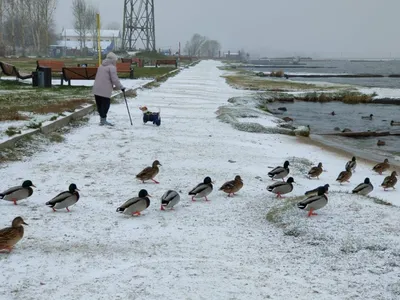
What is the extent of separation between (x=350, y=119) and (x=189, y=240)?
20.7m

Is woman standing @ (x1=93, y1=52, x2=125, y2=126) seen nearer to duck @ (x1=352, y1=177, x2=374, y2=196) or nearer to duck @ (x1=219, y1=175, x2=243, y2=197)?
duck @ (x1=219, y1=175, x2=243, y2=197)

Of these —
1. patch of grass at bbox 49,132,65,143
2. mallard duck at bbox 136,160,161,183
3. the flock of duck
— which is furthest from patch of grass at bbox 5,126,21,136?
mallard duck at bbox 136,160,161,183

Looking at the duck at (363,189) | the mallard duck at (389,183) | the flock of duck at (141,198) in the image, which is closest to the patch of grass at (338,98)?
the mallard duck at (389,183)

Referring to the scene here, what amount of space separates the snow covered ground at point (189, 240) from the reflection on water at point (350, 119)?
24.2ft

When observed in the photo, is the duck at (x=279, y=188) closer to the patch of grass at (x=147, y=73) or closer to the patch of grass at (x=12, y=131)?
the patch of grass at (x=12, y=131)

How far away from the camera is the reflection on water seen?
16219 millimetres

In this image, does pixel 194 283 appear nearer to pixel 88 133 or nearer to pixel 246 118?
pixel 88 133

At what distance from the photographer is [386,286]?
14.2 ft

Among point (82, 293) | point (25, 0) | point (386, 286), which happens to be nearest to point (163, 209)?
point (82, 293)

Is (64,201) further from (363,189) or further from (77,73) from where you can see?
(77,73)

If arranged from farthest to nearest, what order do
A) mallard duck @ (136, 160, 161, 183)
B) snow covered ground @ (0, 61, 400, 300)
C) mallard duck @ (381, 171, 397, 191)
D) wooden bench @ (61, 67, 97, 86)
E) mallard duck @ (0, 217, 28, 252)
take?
wooden bench @ (61, 67, 97, 86), mallard duck @ (381, 171, 397, 191), mallard duck @ (136, 160, 161, 183), mallard duck @ (0, 217, 28, 252), snow covered ground @ (0, 61, 400, 300)

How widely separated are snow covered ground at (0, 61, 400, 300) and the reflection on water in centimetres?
736

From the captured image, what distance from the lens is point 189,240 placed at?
543 cm

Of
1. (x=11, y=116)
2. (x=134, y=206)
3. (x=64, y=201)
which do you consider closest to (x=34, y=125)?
(x=11, y=116)
